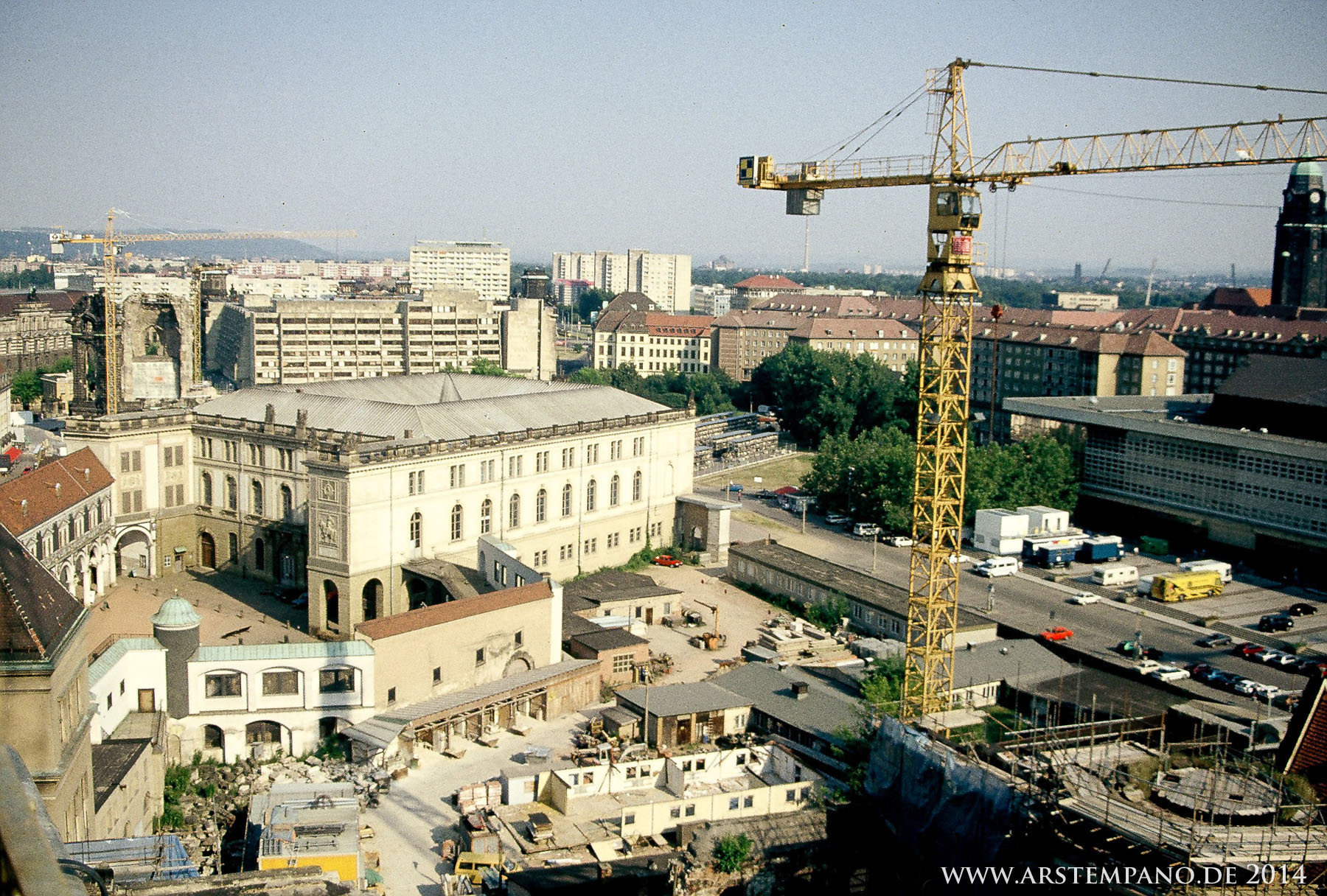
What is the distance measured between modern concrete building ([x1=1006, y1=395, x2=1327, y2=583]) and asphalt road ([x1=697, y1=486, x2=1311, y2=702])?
375 cm

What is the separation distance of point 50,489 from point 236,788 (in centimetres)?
2063

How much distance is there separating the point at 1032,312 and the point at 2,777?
141 meters

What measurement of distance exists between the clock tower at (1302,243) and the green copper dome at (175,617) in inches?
5087

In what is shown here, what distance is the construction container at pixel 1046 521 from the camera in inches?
2589

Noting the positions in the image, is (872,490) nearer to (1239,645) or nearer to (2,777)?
(1239,645)

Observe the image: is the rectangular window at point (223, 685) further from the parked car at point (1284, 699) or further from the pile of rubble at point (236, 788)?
the parked car at point (1284, 699)

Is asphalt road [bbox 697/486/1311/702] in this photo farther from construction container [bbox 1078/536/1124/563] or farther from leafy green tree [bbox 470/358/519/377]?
leafy green tree [bbox 470/358/519/377]

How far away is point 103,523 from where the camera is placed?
2076 inches

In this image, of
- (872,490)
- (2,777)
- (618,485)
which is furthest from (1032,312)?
(2,777)

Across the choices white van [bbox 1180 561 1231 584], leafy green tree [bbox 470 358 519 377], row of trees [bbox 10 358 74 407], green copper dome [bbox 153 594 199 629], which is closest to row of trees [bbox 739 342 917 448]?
leafy green tree [bbox 470 358 519 377]

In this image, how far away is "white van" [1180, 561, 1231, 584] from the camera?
58.3m

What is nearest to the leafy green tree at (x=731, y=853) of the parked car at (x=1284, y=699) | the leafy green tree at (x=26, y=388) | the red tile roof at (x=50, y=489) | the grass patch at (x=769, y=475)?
the parked car at (x=1284, y=699)

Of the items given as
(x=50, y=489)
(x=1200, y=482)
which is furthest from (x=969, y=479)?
Result: (x=50, y=489)

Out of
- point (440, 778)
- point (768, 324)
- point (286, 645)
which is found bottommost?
point (440, 778)
